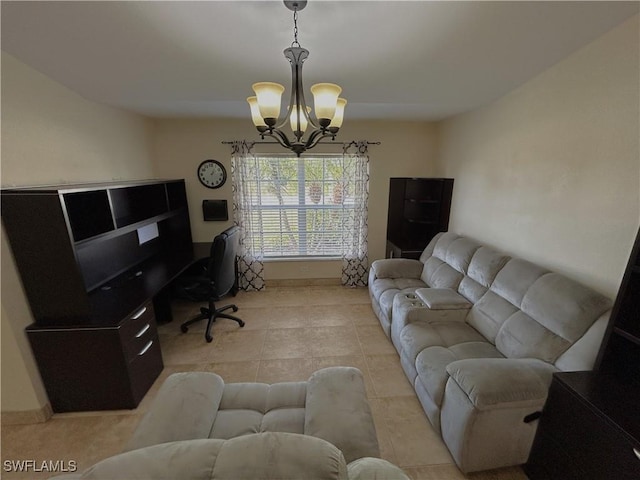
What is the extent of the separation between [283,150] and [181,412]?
3.17 meters

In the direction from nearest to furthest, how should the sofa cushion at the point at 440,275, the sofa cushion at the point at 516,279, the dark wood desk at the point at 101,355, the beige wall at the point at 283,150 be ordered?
the dark wood desk at the point at 101,355, the sofa cushion at the point at 516,279, the sofa cushion at the point at 440,275, the beige wall at the point at 283,150

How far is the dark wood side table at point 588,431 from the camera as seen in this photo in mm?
1063

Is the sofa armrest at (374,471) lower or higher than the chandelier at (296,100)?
lower

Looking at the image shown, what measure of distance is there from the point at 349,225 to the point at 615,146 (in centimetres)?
274

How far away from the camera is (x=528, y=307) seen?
5.92 ft

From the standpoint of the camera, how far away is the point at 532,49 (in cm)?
164

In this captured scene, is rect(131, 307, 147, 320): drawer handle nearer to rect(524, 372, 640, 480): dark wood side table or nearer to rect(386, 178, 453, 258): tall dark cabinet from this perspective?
→ rect(524, 372, 640, 480): dark wood side table

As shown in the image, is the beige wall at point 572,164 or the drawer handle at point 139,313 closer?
the beige wall at point 572,164

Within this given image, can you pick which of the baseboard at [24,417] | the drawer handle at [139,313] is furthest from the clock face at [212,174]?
the baseboard at [24,417]

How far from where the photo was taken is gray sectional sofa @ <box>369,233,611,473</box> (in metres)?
1.39

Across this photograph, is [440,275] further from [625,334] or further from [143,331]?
[143,331]

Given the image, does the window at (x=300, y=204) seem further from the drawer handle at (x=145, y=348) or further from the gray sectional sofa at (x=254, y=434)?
the gray sectional sofa at (x=254, y=434)

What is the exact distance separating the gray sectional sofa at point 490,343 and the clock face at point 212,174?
2.73 metres

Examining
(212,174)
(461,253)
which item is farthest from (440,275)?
(212,174)
